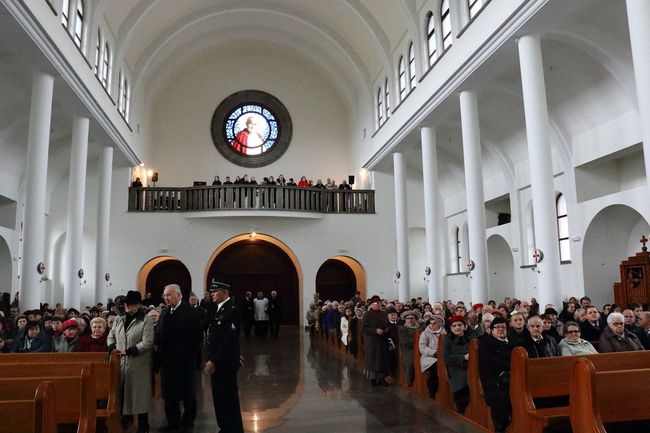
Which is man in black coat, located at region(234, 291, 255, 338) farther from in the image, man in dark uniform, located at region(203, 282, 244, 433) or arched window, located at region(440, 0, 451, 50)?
man in dark uniform, located at region(203, 282, 244, 433)

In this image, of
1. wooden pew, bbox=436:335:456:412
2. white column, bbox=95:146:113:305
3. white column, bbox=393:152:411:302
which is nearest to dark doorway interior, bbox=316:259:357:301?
white column, bbox=393:152:411:302

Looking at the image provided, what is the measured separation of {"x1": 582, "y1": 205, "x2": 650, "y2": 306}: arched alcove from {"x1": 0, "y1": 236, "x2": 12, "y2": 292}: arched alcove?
17.8 metres

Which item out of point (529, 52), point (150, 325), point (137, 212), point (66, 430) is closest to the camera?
point (66, 430)

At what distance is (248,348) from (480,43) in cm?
984

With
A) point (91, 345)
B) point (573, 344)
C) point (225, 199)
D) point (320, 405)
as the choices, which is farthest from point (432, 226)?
point (91, 345)

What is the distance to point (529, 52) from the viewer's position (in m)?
11.1

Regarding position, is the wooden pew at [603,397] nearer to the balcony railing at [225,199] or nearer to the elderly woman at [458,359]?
the elderly woman at [458,359]

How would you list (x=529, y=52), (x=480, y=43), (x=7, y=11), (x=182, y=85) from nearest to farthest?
(x=7, y=11)
(x=529, y=52)
(x=480, y=43)
(x=182, y=85)

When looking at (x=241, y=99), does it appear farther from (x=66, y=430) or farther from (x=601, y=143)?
(x=66, y=430)

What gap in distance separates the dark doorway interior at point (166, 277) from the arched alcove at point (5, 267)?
5.99m

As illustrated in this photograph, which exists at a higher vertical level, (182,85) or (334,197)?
(182,85)

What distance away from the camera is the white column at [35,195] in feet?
38.0

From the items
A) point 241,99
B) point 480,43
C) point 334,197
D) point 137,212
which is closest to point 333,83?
point 241,99

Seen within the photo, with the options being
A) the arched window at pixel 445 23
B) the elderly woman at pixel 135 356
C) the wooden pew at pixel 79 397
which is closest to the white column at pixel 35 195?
the elderly woman at pixel 135 356
